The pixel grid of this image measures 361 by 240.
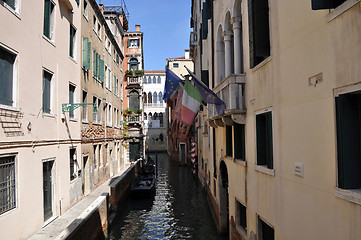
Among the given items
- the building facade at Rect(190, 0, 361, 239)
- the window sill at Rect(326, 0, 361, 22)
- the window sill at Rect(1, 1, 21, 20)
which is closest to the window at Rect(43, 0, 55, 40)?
the window sill at Rect(1, 1, 21, 20)

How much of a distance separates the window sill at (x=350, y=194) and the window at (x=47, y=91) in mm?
7524

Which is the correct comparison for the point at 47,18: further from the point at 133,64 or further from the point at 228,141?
the point at 133,64

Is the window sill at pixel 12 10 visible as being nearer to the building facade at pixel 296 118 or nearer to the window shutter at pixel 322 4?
the building facade at pixel 296 118

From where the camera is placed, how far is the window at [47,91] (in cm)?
850

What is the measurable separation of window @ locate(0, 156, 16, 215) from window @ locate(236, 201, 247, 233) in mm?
5048

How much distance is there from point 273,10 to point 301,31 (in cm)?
114

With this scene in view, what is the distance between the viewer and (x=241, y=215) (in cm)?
745

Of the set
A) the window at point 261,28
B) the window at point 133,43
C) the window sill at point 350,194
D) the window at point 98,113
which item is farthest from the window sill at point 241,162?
the window at point 133,43

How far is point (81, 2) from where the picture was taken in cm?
1195

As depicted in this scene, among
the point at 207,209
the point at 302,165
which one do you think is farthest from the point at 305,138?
the point at 207,209

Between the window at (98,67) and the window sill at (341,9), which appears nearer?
the window sill at (341,9)

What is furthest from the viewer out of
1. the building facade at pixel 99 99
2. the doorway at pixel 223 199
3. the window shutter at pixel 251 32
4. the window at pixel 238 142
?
the building facade at pixel 99 99

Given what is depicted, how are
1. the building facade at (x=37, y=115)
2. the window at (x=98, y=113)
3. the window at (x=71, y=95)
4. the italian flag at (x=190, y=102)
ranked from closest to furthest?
the building facade at (x=37, y=115), the italian flag at (x=190, y=102), the window at (x=71, y=95), the window at (x=98, y=113)

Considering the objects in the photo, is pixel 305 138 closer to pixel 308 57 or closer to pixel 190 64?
pixel 308 57
